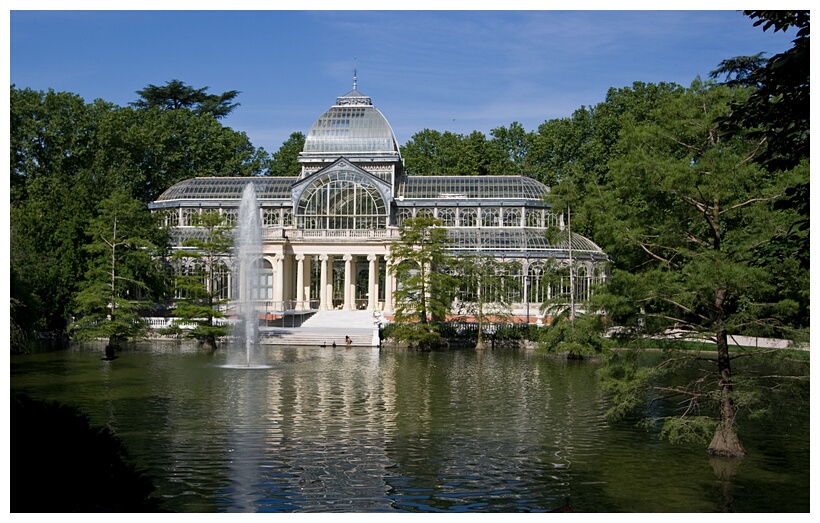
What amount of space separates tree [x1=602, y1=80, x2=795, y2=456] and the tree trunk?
21mm

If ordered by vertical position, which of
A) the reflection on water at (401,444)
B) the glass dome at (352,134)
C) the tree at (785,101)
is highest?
the glass dome at (352,134)

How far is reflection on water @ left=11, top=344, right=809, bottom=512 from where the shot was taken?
51.1 feet

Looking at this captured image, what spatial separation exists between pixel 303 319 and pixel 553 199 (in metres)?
20.8

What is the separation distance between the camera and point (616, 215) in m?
20.3

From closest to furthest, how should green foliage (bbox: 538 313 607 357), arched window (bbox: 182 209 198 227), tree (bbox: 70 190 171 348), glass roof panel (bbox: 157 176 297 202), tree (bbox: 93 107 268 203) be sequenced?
green foliage (bbox: 538 313 607 357)
tree (bbox: 70 190 171 348)
arched window (bbox: 182 209 198 227)
glass roof panel (bbox: 157 176 297 202)
tree (bbox: 93 107 268 203)

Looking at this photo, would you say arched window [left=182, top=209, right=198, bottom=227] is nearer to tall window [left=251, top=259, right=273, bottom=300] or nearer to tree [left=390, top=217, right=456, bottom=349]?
tall window [left=251, top=259, right=273, bottom=300]

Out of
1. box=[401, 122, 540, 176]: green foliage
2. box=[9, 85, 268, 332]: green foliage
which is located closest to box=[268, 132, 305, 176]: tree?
box=[9, 85, 268, 332]: green foliage

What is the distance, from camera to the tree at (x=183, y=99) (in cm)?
8338

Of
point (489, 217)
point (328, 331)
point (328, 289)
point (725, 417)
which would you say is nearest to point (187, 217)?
point (328, 289)

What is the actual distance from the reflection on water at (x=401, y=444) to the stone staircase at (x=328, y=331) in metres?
11.9

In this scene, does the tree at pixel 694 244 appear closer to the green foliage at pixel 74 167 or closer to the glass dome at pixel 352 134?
the green foliage at pixel 74 167

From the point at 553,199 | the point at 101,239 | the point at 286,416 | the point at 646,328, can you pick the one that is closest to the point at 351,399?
the point at 286,416

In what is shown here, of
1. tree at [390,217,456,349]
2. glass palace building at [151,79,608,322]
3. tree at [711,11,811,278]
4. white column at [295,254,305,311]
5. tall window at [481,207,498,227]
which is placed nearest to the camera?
tree at [711,11,811,278]

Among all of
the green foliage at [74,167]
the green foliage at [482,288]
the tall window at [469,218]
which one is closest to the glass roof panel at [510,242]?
the tall window at [469,218]
